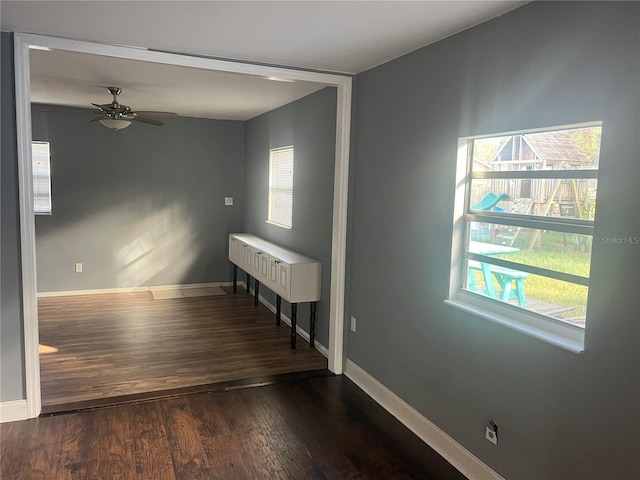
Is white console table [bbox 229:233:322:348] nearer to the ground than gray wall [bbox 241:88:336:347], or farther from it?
nearer to the ground

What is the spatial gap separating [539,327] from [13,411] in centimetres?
310

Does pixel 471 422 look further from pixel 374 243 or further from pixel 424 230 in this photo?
pixel 374 243

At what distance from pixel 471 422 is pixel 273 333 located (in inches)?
107

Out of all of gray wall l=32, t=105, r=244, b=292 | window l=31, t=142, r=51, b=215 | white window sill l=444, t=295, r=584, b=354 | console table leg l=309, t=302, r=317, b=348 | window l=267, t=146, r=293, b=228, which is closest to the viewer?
white window sill l=444, t=295, r=584, b=354

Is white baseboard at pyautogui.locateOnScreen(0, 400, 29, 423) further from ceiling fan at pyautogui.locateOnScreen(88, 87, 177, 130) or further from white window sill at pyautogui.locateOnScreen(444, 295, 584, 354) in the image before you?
white window sill at pyautogui.locateOnScreen(444, 295, 584, 354)

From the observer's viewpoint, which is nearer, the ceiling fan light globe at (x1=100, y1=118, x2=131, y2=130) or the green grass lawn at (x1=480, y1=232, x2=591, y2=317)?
the green grass lawn at (x1=480, y1=232, x2=591, y2=317)

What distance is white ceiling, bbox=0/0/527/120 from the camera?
2408 millimetres

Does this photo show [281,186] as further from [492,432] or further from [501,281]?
[492,432]

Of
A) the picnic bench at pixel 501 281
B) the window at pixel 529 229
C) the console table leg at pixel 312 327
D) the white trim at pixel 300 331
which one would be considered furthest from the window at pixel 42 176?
the picnic bench at pixel 501 281

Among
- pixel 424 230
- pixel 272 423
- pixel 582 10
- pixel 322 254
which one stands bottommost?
pixel 272 423

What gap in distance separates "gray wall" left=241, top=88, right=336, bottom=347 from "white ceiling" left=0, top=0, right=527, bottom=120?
0.69m

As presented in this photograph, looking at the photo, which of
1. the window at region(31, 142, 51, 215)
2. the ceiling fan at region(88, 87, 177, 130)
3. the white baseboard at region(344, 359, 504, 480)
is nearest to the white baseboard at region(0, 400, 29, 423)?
the white baseboard at region(344, 359, 504, 480)

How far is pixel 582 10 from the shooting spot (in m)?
2.03

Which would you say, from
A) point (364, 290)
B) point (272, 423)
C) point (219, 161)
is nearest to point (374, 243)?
point (364, 290)
